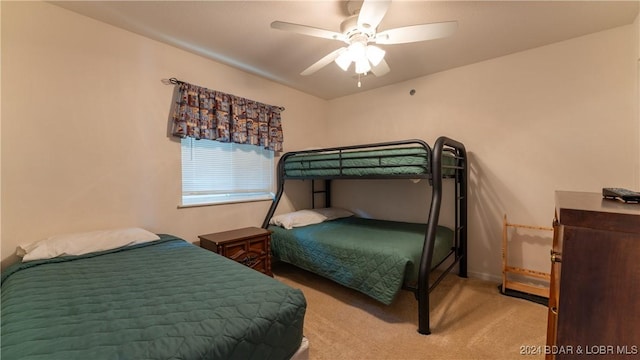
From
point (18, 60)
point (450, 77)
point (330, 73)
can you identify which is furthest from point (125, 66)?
point (450, 77)

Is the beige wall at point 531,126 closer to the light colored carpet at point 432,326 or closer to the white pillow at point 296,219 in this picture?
the light colored carpet at point 432,326

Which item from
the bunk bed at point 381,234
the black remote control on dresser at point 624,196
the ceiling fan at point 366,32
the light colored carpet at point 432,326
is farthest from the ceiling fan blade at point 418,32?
the light colored carpet at point 432,326

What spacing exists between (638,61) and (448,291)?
2466 millimetres

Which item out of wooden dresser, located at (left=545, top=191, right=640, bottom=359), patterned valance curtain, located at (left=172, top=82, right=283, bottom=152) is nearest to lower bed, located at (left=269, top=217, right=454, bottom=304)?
patterned valance curtain, located at (left=172, top=82, right=283, bottom=152)

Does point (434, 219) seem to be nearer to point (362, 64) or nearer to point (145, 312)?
point (362, 64)

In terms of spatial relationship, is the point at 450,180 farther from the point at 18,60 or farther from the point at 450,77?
the point at 18,60

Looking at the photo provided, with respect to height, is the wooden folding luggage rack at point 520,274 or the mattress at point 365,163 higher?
the mattress at point 365,163

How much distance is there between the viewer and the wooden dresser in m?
0.58

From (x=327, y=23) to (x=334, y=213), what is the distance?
2284 mm

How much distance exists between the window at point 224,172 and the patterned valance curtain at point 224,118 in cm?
15

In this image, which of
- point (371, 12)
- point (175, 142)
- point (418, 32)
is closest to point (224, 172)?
point (175, 142)

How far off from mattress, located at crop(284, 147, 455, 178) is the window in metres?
0.37

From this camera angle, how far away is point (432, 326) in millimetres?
1939

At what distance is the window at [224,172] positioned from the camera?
2.61 m
